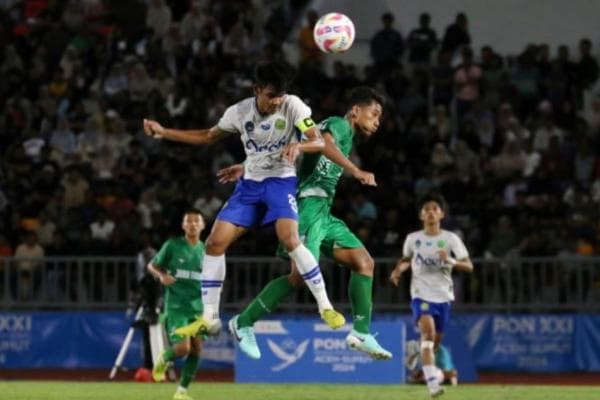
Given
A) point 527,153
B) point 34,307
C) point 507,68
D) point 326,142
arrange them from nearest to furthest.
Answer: point 326,142 < point 34,307 < point 527,153 < point 507,68

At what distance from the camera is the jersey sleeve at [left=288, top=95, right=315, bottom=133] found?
1636cm

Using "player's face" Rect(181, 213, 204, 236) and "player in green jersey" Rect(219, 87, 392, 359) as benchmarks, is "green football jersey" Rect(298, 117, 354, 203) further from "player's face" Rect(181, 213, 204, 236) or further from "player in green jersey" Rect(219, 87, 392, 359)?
"player's face" Rect(181, 213, 204, 236)

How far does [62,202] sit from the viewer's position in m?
29.2

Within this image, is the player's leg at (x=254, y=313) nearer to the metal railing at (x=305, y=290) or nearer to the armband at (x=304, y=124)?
the armband at (x=304, y=124)

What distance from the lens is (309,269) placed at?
647 inches

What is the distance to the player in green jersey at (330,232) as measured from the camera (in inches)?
663

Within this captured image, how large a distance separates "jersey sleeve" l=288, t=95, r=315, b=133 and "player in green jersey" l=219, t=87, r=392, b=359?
1.11 feet

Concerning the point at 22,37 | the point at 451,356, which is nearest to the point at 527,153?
the point at 451,356

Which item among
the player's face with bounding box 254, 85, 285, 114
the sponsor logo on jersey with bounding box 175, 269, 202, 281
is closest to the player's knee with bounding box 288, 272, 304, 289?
the player's face with bounding box 254, 85, 285, 114

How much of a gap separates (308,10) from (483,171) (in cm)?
557

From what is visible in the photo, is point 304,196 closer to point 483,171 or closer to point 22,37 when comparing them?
point 483,171

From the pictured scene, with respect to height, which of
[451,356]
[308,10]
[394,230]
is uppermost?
Answer: [308,10]

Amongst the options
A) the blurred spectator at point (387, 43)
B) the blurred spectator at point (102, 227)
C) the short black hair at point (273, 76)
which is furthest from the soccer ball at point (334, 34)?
the blurred spectator at point (387, 43)

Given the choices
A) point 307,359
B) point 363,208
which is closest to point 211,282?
point 307,359
